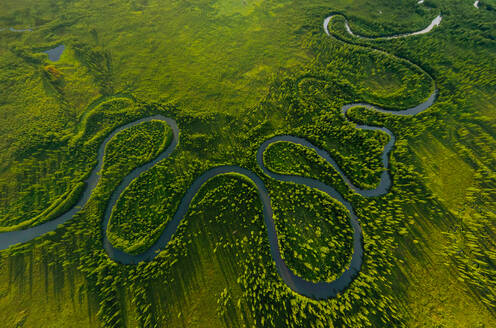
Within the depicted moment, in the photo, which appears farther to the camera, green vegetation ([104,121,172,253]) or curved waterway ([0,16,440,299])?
green vegetation ([104,121,172,253])

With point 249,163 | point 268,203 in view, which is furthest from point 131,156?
point 268,203

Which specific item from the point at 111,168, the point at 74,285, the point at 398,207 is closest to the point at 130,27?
the point at 111,168

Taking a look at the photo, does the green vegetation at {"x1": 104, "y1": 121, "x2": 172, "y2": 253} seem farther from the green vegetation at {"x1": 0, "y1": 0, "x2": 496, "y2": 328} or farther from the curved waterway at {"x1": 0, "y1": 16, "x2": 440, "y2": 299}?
the curved waterway at {"x1": 0, "y1": 16, "x2": 440, "y2": 299}

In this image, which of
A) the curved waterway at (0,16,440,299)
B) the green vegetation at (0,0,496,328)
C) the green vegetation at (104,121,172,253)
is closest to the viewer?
the green vegetation at (0,0,496,328)

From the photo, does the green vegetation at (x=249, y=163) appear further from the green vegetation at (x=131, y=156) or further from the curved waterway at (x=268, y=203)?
the curved waterway at (x=268, y=203)

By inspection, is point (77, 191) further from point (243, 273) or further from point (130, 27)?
point (130, 27)

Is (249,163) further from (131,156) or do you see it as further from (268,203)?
(131,156)

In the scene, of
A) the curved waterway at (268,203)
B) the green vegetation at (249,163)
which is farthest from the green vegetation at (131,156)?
the curved waterway at (268,203)

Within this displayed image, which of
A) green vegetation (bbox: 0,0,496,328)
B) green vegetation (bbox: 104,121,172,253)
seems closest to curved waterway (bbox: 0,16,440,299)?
green vegetation (bbox: 0,0,496,328)
